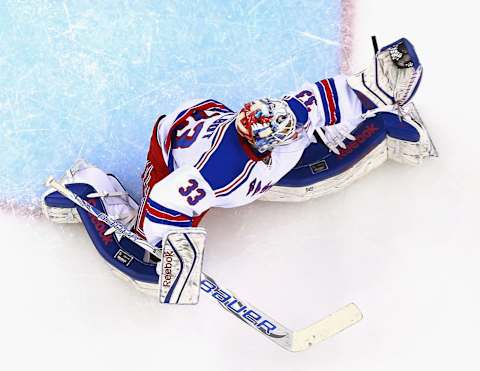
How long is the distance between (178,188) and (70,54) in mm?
882

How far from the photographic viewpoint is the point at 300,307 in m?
2.47

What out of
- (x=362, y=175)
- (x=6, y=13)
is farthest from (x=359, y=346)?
(x=6, y=13)

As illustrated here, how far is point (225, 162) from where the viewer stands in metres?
2.01

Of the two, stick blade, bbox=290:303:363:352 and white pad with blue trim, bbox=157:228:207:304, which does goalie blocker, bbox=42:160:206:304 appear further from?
stick blade, bbox=290:303:363:352

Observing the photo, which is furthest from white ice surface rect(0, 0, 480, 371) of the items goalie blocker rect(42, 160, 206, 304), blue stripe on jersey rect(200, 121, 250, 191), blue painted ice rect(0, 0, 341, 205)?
blue stripe on jersey rect(200, 121, 250, 191)

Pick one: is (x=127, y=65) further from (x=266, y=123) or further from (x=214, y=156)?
(x=266, y=123)

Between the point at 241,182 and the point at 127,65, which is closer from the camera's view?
the point at 241,182

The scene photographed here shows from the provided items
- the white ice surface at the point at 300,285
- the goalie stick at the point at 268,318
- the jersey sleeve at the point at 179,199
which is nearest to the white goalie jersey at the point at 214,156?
the jersey sleeve at the point at 179,199

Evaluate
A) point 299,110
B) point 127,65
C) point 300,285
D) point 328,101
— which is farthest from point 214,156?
point 127,65

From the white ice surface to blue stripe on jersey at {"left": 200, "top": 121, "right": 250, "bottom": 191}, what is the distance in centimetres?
53

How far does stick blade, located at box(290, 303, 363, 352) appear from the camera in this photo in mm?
2232

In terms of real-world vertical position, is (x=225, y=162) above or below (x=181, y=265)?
above

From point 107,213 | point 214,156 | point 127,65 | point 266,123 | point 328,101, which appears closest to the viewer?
point 266,123

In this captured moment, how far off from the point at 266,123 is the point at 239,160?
15 centimetres
